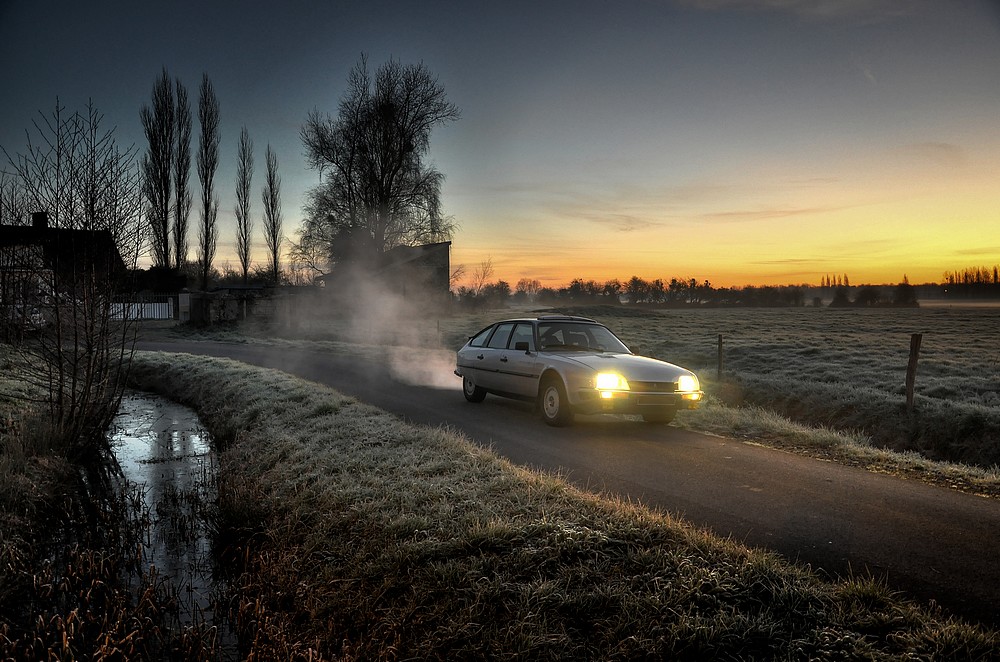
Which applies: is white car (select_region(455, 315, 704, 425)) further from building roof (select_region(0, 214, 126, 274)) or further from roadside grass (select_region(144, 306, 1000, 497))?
building roof (select_region(0, 214, 126, 274))

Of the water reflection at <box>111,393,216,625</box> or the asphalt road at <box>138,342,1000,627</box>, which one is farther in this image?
the water reflection at <box>111,393,216,625</box>

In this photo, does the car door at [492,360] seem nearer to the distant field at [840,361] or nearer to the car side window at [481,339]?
the car side window at [481,339]

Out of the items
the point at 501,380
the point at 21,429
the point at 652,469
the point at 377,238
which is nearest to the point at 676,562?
the point at 652,469

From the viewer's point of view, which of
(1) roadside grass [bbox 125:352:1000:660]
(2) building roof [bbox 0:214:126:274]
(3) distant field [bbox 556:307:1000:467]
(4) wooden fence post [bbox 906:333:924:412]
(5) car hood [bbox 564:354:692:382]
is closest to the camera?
(1) roadside grass [bbox 125:352:1000:660]

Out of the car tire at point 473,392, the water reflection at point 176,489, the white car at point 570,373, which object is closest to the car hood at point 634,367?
the white car at point 570,373

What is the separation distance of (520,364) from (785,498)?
4852 millimetres

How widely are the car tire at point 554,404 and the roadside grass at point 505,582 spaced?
7.65 feet

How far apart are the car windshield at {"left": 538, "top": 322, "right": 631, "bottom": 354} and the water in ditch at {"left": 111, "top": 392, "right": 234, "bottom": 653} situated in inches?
199

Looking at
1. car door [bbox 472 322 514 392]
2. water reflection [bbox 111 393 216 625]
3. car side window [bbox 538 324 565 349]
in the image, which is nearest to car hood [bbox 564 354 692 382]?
car side window [bbox 538 324 565 349]

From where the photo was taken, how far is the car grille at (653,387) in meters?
8.42

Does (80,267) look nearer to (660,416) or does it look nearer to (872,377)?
(660,416)

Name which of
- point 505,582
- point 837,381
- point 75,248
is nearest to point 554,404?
point 505,582

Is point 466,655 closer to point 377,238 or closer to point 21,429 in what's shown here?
point 21,429

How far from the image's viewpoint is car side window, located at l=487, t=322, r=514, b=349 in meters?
10.5
